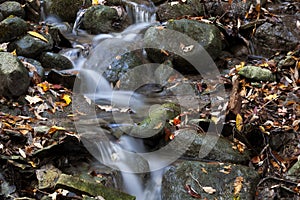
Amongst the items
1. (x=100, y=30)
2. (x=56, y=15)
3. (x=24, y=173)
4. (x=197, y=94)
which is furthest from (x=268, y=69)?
(x=56, y=15)

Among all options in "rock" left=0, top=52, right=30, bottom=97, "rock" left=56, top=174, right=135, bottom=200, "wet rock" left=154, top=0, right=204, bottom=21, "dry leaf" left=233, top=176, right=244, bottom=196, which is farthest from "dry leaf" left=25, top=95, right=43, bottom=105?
"wet rock" left=154, top=0, right=204, bottom=21

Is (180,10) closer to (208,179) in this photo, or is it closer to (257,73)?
(257,73)

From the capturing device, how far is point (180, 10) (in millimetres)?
9266

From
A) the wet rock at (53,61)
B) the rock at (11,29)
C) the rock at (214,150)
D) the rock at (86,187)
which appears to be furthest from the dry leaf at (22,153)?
the rock at (11,29)

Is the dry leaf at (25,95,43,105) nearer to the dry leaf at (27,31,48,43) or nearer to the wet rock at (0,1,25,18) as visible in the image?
the dry leaf at (27,31,48,43)

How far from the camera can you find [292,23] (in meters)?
7.94

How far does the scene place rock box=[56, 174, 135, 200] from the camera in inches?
149

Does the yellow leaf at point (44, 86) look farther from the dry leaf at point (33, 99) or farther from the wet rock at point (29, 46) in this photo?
the wet rock at point (29, 46)

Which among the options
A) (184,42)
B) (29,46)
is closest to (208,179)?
(184,42)

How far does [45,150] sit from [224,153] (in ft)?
8.42

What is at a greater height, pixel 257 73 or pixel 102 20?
pixel 102 20

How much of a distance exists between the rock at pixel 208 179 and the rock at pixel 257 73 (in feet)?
8.57

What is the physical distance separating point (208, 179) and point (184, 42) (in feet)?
13.5

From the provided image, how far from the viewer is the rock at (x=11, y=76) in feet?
18.8
